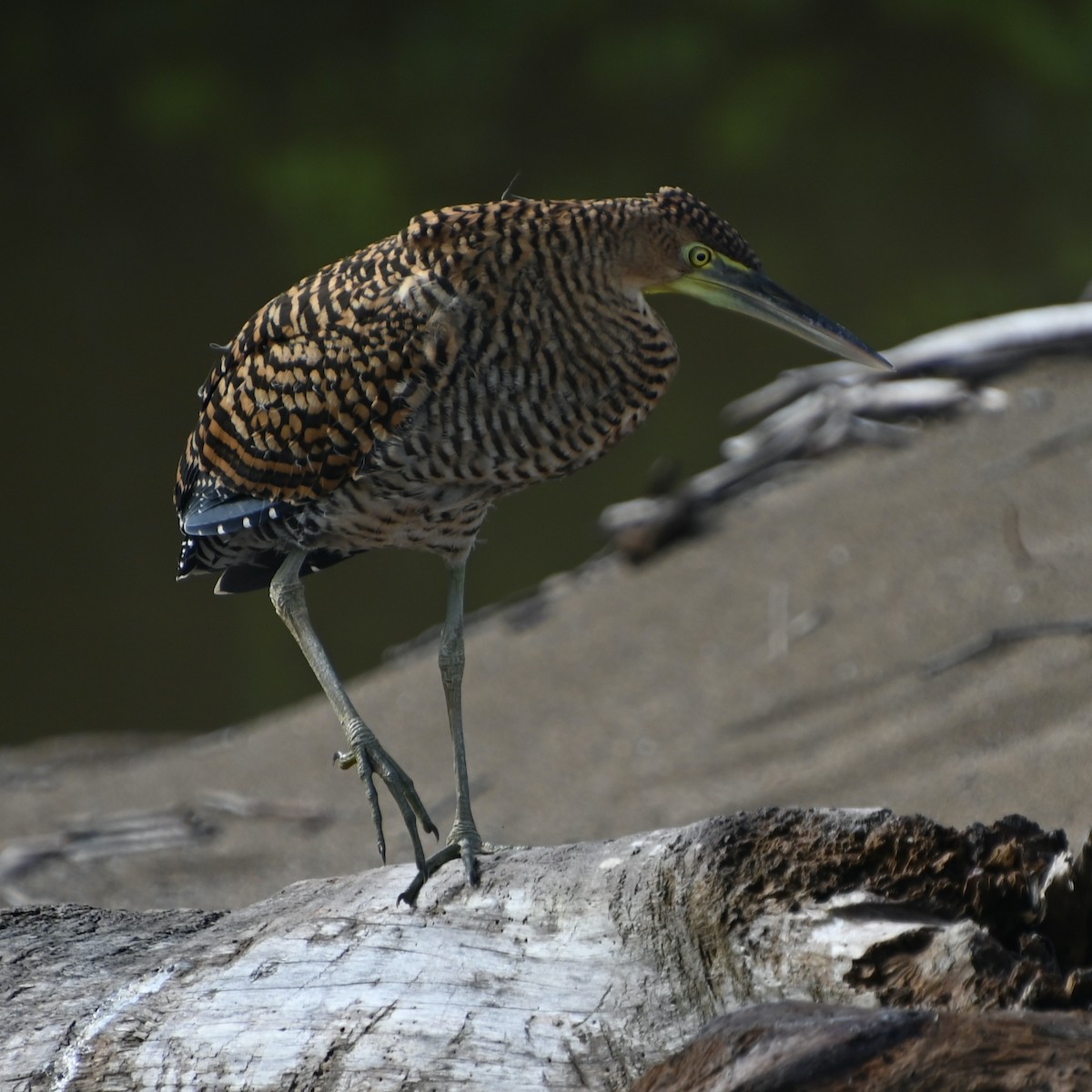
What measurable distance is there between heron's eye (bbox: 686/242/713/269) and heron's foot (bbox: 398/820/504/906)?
1175mm

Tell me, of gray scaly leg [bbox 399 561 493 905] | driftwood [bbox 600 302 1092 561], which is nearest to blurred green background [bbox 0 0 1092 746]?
driftwood [bbox 600 302 1092 561]

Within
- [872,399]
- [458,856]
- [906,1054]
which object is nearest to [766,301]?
[458,856]

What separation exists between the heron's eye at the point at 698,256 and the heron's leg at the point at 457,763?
0.81 m

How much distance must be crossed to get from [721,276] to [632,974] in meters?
1.46

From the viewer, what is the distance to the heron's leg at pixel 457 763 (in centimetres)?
275

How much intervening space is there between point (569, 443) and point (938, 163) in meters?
11.4

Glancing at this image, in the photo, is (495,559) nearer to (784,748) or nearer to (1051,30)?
(784,748)

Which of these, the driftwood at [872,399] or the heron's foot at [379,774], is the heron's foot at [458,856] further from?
the driftwood at [872,399]

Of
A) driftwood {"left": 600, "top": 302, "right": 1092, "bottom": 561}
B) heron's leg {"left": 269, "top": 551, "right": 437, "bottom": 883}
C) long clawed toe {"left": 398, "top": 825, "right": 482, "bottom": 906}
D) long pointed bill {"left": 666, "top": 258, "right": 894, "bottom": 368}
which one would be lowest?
driftwood {"left": 600, "top": 302, "right": 1092, "bottom": 561}

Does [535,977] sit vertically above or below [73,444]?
below

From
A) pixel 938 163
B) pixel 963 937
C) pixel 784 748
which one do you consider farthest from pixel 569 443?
pixel 938 163

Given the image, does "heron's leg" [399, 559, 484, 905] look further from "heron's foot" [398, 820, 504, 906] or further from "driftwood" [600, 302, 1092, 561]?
"driftwood" [600, 302, 1092, 561]

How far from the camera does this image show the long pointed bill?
3166 millimetres

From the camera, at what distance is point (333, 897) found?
276 cm
